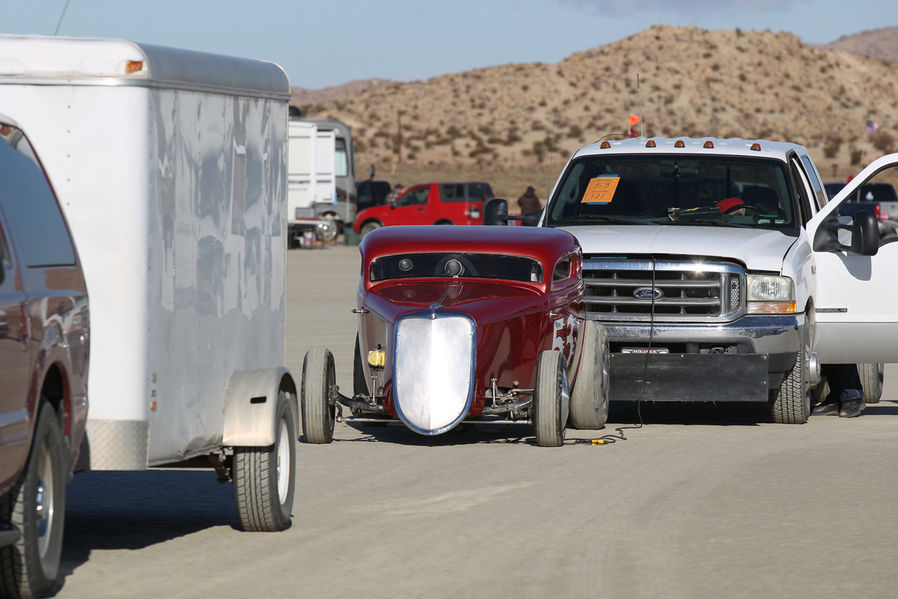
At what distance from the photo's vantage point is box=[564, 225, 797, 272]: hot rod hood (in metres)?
13.1

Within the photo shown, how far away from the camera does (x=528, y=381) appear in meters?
11.9

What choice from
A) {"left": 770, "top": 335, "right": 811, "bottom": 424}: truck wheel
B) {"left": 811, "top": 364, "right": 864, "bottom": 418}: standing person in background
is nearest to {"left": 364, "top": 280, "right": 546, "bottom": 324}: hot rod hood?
{"left": 770, "top": 335, "right": 811, "bottom": 424}: truck wheel

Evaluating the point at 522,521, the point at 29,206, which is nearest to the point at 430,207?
the point at 522,521

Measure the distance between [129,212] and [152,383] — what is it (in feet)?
2.54

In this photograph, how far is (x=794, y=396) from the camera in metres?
13.6

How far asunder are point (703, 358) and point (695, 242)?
1.03m

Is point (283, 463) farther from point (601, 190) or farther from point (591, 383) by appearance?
point (601, 190)

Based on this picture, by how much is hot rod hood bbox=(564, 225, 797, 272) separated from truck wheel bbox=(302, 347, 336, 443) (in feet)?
8.43

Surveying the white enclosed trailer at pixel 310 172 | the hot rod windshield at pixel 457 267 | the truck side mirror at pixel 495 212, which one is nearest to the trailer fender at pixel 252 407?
the hot rod windshield at pixel 457 267

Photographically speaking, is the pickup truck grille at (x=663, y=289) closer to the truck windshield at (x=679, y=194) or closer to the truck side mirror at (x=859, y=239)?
the truck windshield at (x=679, y=194)

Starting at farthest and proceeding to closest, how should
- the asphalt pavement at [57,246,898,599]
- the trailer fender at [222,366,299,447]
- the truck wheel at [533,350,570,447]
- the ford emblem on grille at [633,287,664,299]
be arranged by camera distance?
the ford emblem on grille at [633,287,664,299], the truck wheel at [533,350,570,447], the trailer fender at [222,366,299,447], the asphalt pavement at [57,246,898,599]

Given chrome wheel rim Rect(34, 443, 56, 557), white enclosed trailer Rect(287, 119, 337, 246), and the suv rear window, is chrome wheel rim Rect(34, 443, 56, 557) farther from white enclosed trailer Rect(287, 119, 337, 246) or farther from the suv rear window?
white enclosed trailer Rect(287, 119, 337, 246)

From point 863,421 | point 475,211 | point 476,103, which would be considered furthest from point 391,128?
point 863,421

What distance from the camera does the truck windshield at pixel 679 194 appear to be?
14305mm
